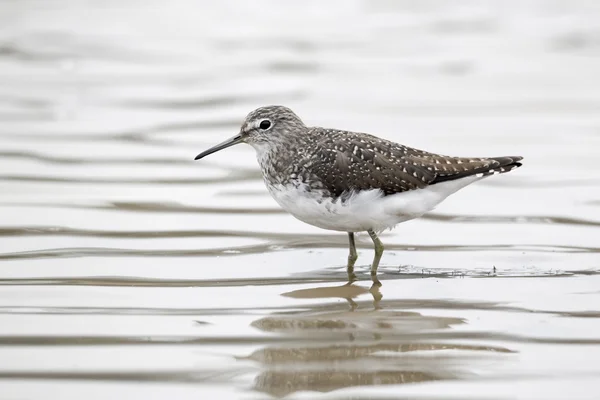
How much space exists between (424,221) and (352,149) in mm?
1643

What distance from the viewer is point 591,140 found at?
12.5 metres

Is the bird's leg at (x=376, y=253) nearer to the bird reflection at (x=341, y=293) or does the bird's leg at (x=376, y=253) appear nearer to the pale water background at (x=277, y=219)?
the pale water background at (x=277, y=219)

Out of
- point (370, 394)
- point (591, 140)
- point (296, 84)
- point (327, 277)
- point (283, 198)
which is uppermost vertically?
point (296, 84)

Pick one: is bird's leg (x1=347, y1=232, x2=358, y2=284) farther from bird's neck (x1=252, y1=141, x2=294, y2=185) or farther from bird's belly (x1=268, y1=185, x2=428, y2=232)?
bird's neck (x1=252, y1=141, x2=294, y2=185)

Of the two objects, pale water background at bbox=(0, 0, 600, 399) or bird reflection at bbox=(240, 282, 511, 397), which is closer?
bird reflection at bbox=(240, 282, 511, 397)

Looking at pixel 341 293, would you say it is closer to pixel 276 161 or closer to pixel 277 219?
pixel 276 161

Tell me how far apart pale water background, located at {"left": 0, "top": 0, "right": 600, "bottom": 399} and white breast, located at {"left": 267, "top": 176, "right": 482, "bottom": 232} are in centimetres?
42

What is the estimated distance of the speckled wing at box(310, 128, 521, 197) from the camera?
856 cm

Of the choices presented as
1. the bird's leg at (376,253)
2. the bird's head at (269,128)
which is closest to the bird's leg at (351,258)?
the bird's leg at (376,253)

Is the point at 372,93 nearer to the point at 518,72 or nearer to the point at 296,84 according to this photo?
the point at 296,84

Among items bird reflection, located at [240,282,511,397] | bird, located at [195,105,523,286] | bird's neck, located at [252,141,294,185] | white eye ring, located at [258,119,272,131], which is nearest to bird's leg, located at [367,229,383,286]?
bird, located at [195,105,523,286]

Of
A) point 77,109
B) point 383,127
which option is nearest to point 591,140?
point 383,127

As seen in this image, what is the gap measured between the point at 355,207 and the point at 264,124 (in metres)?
1.30

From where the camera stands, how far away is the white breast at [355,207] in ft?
27.7
